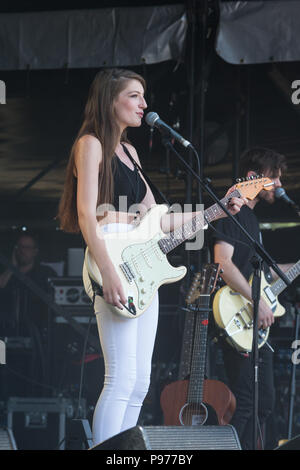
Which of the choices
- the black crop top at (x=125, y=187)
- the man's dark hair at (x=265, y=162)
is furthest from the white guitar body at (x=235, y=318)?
the black crop top at (x=125, y=187)

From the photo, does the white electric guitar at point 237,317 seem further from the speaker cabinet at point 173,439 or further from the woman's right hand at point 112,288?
the speaker cabinet at point 173,439

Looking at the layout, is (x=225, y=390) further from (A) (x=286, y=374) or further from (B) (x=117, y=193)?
(A) (x=286, y=374)

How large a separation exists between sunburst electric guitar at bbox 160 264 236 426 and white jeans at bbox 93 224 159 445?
0.81 metres

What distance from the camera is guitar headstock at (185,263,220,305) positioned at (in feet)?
11.5

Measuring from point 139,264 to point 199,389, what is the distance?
3.10 feet

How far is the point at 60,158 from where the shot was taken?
7.32 m

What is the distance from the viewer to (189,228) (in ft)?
9.83

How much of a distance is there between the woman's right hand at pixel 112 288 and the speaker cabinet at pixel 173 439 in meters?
0.71

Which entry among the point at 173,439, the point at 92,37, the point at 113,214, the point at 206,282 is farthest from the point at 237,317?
the point at 92,37

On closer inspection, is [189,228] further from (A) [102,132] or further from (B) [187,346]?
(B) [187,346]

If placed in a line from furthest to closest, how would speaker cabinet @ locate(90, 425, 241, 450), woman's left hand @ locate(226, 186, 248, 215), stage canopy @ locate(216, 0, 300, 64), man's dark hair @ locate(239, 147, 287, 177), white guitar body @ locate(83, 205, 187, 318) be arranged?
stage canopy @ locate(216, 0, 300, 64)
man's dark hair @ locate(239, 147, 287, 177)
woman's left hand @ locate(226, 186, 248, 215)
white guitar body @ locate(83, 205, 187, 318)
speaker cabinet @ locate(90, 425, 241, 450)

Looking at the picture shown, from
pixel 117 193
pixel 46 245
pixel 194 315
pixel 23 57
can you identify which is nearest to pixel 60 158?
pixel 46 245

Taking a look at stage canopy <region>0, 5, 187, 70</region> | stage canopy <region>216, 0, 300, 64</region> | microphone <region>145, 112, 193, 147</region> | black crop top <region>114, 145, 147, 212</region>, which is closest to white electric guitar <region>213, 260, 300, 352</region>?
black crop top <region>114, 145, 147, 212</region>

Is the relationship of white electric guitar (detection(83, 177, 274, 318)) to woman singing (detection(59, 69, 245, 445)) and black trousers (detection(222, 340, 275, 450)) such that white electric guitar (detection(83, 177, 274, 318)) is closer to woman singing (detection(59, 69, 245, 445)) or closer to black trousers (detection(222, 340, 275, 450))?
woman singing (detection(59, 69, 245, 445))
